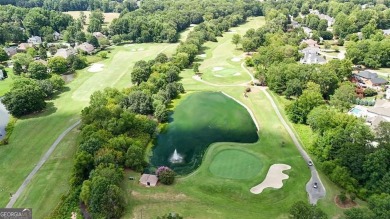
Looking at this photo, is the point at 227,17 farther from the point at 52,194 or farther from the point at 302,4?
the point at 52,194

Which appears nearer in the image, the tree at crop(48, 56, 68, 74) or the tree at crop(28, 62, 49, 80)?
the tree at crop(28, 62, 49, 80)

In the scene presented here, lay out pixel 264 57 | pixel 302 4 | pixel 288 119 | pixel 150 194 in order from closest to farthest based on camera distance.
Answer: pixel 150 194 < pixel 288 119 < pixel 264 57 < pixel 302 4

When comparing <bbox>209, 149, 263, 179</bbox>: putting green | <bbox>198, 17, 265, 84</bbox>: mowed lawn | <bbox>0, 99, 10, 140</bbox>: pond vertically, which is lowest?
<bbox>198, 17, 265, 84</bbox>: mowed lawn

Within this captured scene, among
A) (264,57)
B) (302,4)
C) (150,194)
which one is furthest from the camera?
(302,4)

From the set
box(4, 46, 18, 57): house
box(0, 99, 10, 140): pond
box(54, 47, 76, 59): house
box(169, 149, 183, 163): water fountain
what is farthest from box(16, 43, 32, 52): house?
box(169, 149, 183, 163): water fountain

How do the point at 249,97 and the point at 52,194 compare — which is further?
the point at 249,97

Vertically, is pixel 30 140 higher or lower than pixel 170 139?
higher

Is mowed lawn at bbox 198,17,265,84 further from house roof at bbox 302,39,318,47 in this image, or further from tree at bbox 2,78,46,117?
tree at bbox 2,78,46,117

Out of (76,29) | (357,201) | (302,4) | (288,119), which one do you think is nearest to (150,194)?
(357,201)
